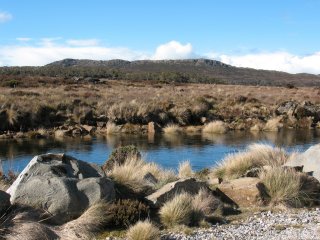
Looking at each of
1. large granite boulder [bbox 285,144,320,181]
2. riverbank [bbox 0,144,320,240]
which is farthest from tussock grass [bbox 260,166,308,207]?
large granite boulder [bbox 285,144,320,181]

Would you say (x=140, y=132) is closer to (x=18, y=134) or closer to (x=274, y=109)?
(x=18, y=134)

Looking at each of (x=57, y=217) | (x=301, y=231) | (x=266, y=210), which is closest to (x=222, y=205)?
(x=266, y=210)

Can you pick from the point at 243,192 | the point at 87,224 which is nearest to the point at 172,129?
the point at 243,192

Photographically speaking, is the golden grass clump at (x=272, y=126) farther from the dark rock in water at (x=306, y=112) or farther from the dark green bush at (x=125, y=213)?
the dark green bush at (x=125, y=213)

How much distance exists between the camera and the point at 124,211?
9.59 meters

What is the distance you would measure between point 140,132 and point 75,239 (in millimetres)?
24597

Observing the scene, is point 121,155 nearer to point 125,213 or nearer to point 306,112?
point 125,213

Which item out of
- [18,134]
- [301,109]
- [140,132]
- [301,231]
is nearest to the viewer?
[301,231]

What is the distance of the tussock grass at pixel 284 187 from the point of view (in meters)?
11.4

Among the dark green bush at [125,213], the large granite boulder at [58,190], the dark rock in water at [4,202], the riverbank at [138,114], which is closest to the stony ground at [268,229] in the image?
the dark green bush at [125,213]

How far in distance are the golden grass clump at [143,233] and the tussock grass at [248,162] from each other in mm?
5539

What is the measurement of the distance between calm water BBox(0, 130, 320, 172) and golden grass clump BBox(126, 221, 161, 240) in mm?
11561

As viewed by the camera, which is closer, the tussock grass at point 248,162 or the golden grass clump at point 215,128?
the tussock grass at point 248,162

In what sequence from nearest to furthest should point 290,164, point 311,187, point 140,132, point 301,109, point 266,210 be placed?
point 266,210 → point 311,187 → point 290,164 → point 140,132 → point 301,109
